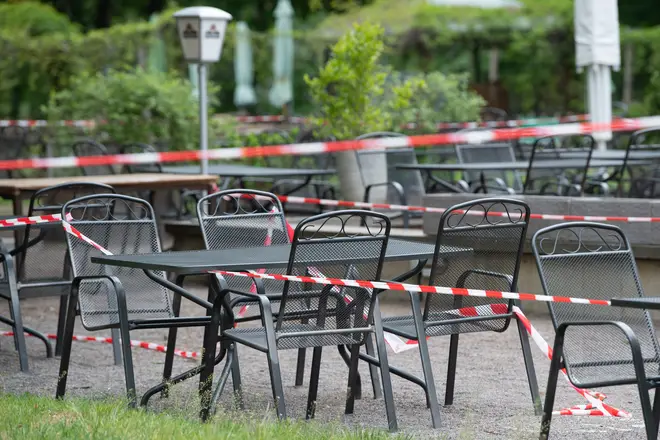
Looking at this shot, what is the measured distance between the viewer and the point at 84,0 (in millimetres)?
37656

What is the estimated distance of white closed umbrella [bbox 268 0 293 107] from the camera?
25.3 metres

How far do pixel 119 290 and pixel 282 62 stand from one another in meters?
20.1

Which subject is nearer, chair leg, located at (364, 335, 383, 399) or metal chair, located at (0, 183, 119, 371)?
chair leg, located at (364, 335, 383, 399)

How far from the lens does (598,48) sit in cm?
1327

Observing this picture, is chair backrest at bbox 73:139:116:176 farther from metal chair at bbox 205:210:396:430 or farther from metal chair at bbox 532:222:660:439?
metal chair at bbox 532:222:660:439

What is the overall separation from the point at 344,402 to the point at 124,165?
6.26 metres

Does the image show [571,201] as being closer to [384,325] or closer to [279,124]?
[384,325]

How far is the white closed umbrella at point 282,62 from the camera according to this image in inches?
997

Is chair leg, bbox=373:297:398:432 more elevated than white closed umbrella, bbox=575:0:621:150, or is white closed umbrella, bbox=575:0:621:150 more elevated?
white closed umbrella, bbox=575:0:621:150

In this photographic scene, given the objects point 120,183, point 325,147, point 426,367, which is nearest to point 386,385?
point 426,367

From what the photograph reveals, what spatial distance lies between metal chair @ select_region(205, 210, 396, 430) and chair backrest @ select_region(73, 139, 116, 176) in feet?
20.3

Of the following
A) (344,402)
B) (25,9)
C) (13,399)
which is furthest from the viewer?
(25,9)

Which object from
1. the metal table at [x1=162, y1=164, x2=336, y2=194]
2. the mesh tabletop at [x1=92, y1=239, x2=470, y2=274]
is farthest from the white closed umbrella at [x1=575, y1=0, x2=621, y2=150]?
the mesh tabletop at [x1=92, y1=239, x2=470, y2=274]

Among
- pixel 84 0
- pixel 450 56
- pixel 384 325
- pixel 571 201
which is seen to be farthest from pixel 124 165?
pixel 84 0
